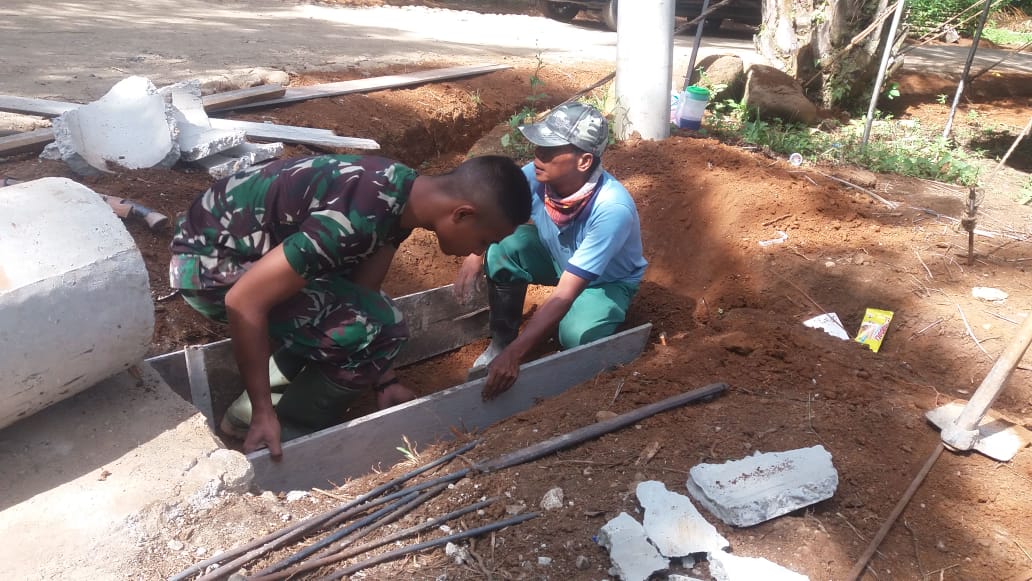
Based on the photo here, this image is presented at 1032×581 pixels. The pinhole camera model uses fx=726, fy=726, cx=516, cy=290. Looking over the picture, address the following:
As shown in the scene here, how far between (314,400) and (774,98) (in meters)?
6.14

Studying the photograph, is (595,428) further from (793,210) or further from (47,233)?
(793,210)

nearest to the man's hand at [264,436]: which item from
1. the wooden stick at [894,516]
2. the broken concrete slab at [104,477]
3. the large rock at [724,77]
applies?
the broken concrete slab at [104,477]

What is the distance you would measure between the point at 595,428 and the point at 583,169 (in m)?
1.19

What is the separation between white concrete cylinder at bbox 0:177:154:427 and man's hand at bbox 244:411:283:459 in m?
0.42

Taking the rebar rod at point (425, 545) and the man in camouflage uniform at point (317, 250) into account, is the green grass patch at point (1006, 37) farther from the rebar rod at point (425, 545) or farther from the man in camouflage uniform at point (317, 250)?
the rebar rod at point (425, 545)

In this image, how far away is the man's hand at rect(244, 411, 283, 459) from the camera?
2.42 metres

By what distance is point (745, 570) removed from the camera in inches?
75.7

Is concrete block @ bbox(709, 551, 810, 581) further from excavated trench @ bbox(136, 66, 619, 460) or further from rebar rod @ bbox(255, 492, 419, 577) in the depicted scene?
excavated trench @ bbox(136, 66, 619, 460)

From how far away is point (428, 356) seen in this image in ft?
12.8

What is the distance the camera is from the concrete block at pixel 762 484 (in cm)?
209

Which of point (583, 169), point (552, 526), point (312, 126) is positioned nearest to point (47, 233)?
point (552, 526)

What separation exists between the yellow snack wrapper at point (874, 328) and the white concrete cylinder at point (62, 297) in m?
3.27

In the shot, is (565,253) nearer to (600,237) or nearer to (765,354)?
(600,237)

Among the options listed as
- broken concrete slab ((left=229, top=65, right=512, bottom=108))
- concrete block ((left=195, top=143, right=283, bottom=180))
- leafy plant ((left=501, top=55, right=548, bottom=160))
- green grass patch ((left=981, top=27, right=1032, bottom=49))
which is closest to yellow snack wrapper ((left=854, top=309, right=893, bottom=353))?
leafy plant ((left=501, top=55, right=548, bottom=160))
